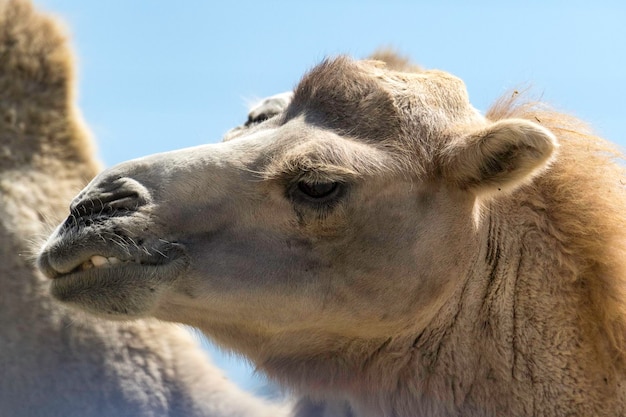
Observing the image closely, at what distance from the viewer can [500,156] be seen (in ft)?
A: 13.9

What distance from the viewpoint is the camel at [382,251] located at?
408 cm

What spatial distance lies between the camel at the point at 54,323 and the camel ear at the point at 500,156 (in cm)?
220

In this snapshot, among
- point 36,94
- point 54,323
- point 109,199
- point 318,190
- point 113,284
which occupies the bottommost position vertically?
point 54,323

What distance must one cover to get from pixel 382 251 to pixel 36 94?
285 cm

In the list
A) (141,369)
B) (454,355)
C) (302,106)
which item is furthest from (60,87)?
(454,355)

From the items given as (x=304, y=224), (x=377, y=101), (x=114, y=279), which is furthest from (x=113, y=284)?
(x=377, y=101)

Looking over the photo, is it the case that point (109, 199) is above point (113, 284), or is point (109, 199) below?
above

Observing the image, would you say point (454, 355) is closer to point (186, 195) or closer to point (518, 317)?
point (518, 317)

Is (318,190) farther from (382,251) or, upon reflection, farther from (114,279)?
(114,279)

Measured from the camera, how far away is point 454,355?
4.38 meters

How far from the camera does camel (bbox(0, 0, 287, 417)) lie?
5684mm

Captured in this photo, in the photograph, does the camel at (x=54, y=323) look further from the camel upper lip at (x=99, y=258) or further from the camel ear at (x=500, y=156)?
the camel ear at (x=500, y=156)

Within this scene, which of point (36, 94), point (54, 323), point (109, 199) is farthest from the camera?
point (36, 94)

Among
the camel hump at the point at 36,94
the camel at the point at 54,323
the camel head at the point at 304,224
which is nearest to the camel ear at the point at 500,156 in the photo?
the camel head at the point at 304,224
